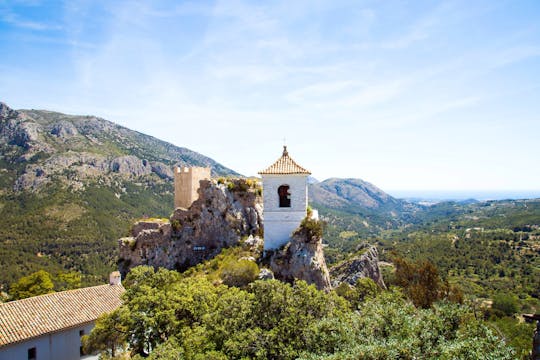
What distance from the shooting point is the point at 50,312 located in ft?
81.0

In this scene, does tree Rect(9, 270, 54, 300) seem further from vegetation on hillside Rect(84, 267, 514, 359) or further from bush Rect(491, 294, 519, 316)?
bush Rect(491, 294, 519, 316)

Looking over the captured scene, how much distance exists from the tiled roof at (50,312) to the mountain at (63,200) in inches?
2931

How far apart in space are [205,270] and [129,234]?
11218 mm

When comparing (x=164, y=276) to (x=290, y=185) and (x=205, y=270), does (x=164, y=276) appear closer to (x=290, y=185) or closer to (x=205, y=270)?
(x=205, y=270)

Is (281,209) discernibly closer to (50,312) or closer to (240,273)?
(240,273)

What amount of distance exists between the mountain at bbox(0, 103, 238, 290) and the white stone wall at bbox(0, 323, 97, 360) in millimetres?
77038

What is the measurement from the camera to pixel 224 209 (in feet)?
98.9

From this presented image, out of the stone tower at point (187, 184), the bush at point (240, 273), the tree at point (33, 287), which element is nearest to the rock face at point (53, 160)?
the tree at point (33, 287)

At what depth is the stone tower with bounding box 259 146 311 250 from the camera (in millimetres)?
25172

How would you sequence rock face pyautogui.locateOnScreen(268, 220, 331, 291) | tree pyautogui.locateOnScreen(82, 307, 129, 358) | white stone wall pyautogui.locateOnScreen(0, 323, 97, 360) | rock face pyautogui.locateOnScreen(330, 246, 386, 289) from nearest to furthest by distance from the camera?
1. tree pyautogui.locateOnScreen(82, 307, 129, 358)
2. white stone wall pyautogui.locateOnScreen(0, 323, 97, 360)
3. rock face pyautogui.locateOnScreen(268, 220, 331, 291)
4. rock face pyautogui.locateOnScreen(330, 246, 386, 289)

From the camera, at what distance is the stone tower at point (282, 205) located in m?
25.2

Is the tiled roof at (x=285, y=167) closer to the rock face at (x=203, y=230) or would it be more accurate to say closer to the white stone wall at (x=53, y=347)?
the rock face at (x=203, y=230)

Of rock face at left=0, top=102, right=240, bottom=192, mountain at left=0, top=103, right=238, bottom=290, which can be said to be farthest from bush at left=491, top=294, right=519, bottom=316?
rock face at left=0, top=102, right=240, bottom=192

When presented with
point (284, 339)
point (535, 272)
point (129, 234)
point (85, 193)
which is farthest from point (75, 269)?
point (535, 272)
